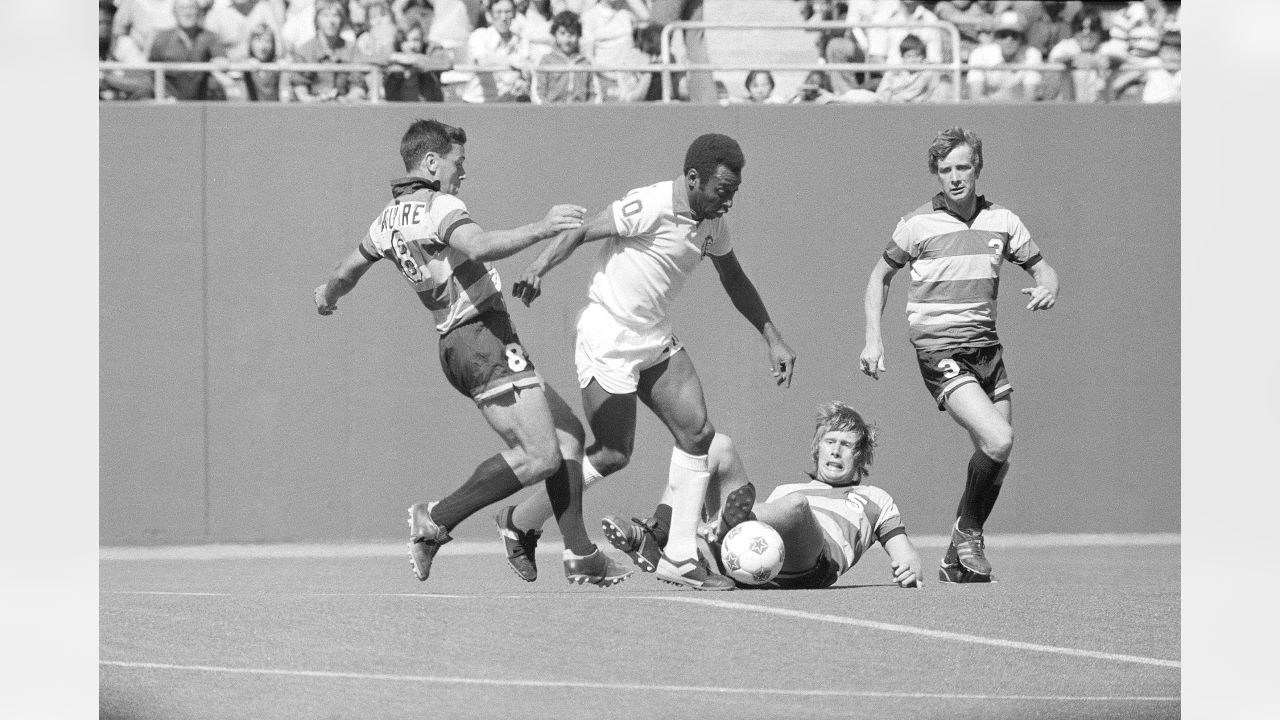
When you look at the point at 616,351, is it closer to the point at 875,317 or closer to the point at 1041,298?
the point at 875,317

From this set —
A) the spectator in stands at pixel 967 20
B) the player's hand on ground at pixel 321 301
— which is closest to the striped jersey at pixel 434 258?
the player's hand on ground at pixel 321 301

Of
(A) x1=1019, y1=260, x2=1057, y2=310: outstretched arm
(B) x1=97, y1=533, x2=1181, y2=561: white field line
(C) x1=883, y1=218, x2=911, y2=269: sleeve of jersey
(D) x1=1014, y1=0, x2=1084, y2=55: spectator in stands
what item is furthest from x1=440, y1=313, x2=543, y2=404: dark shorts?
(D) x1=1014, y1=0, x2=1084, y2=55: spectator in stands

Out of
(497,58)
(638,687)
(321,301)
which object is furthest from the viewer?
(497,58)

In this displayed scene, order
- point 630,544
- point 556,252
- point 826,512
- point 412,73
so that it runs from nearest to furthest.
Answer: point 556,252 → point 630,544 → point 826,512 → point 412,73

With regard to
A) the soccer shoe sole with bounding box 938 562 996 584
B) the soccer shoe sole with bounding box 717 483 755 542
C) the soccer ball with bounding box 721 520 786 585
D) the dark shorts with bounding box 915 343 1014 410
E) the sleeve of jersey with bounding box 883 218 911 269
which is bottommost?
the soccer shoe sole with bounding box 938 562 996 584

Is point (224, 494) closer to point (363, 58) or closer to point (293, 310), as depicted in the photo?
point (293, 310)

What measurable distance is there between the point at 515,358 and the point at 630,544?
30.3 inches

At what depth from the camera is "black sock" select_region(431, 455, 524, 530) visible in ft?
21.2

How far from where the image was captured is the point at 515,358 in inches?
254

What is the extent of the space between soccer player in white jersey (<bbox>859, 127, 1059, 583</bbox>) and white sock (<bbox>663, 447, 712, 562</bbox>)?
96 centimetres

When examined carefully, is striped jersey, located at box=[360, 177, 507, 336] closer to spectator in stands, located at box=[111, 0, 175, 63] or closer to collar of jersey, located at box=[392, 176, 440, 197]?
collar of jersey, located at box=[392, 176, 440, 197]

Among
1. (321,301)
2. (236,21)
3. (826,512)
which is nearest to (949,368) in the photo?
(826,512)
